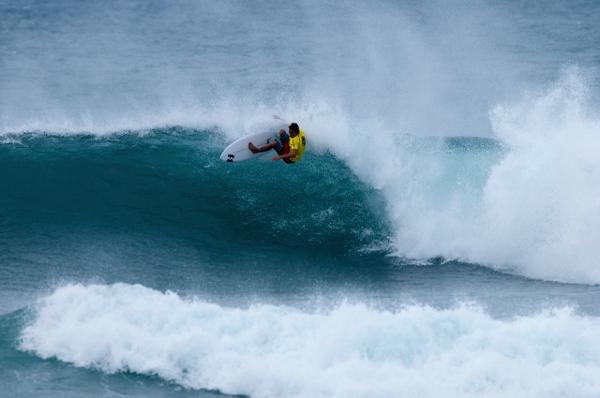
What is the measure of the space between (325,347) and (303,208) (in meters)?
6.60

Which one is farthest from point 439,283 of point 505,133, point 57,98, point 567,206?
point 57,98

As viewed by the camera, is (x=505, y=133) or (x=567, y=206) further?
(x=505, y=133)

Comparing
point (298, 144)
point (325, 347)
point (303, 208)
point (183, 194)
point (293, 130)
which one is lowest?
point (325, 347)

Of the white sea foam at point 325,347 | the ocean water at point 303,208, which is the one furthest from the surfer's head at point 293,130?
the white sea foam at point 325,347

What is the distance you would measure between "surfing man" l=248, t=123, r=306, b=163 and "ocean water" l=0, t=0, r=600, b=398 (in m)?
0.73

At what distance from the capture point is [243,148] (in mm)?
21500

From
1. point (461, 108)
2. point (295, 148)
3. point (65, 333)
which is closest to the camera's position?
point (65, 333)

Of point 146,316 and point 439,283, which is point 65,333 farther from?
point 439,283

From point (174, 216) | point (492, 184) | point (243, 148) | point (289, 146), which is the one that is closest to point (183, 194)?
point (174, 216)

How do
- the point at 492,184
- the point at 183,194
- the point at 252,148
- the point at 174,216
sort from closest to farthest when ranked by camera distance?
the point at 252,148 → the point at 174,216 → the point at 492,184 → the point at 183,194

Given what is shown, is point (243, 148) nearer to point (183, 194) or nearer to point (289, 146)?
point (289, 146)

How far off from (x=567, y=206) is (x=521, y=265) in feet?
5.09

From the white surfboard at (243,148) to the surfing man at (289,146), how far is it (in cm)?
12

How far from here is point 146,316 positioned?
1667 centimetres
